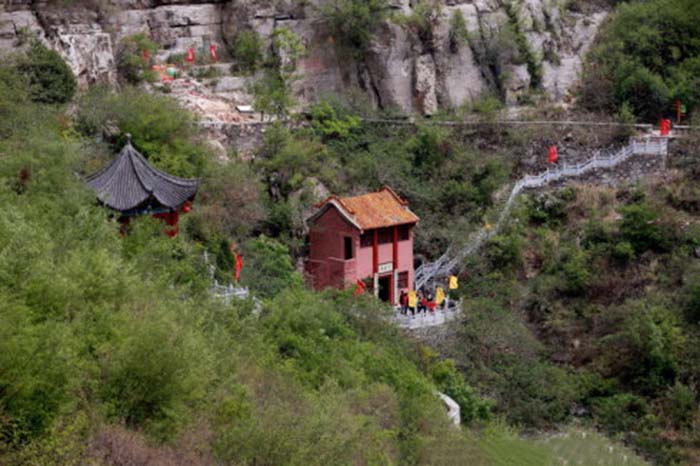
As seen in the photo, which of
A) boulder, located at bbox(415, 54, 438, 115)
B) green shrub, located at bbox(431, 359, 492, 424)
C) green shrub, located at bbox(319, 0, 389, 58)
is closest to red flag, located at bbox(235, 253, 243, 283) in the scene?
green shrub, located at bbox(431, 359, 492, 424)

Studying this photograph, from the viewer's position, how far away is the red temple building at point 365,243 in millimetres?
29797

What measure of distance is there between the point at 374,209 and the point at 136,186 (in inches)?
269

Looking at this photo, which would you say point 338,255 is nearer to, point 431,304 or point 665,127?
point 431,304

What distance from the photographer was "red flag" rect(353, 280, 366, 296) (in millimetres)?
28100

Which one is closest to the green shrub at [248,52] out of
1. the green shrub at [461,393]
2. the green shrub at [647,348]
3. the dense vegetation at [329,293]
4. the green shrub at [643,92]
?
the dense vegetation at [329,293]

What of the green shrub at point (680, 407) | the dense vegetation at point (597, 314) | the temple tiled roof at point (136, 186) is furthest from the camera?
the dense vegetation at point (597, 314)

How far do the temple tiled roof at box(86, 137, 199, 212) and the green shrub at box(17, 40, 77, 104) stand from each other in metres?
6.31

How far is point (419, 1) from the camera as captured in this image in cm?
3788

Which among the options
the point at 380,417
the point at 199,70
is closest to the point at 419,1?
the point at 199,70

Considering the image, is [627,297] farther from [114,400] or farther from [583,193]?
[114,400]

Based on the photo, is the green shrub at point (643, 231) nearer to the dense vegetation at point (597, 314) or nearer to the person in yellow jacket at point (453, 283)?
the dense vegetation at point (597, 314)

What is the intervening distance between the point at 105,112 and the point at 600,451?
14.7 metres

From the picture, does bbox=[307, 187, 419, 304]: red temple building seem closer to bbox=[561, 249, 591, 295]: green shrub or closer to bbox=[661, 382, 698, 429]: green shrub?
bbox=[561, 249, 591, 295]: green shrub

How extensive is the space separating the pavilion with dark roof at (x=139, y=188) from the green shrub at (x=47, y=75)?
20.3 ft
